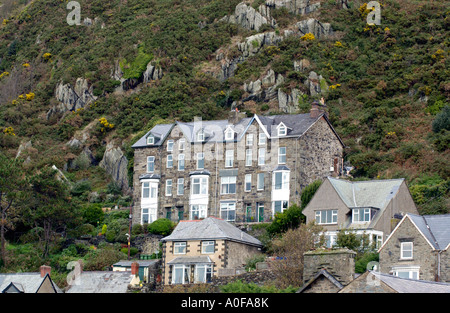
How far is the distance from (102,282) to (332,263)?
67.2 ft

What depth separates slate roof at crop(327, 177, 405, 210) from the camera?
190 feet

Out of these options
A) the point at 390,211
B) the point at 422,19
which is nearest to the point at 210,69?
the point at 422,19

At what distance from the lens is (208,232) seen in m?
58.1

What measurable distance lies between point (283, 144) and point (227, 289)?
30672mm

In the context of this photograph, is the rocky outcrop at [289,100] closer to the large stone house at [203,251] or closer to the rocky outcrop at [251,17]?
the rocky outcrop at [251,17]

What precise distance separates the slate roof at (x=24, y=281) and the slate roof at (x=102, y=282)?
3.74 metres

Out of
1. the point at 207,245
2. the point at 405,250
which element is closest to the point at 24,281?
the point at 207,245

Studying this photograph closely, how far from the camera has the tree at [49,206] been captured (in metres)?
67.8

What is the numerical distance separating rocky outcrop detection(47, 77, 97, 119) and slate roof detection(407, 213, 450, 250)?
241 ft

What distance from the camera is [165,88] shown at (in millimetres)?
110250

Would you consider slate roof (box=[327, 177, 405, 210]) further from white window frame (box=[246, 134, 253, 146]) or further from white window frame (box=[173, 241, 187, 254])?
white window frame (box=[173, 241, 187, 254])

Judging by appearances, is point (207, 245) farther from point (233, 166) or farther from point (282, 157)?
point (233, 166)

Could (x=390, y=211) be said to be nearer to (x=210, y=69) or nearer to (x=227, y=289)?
(x=227, y=289)

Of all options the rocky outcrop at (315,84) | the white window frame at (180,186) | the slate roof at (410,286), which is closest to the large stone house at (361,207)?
the white window frame at (180,186)
